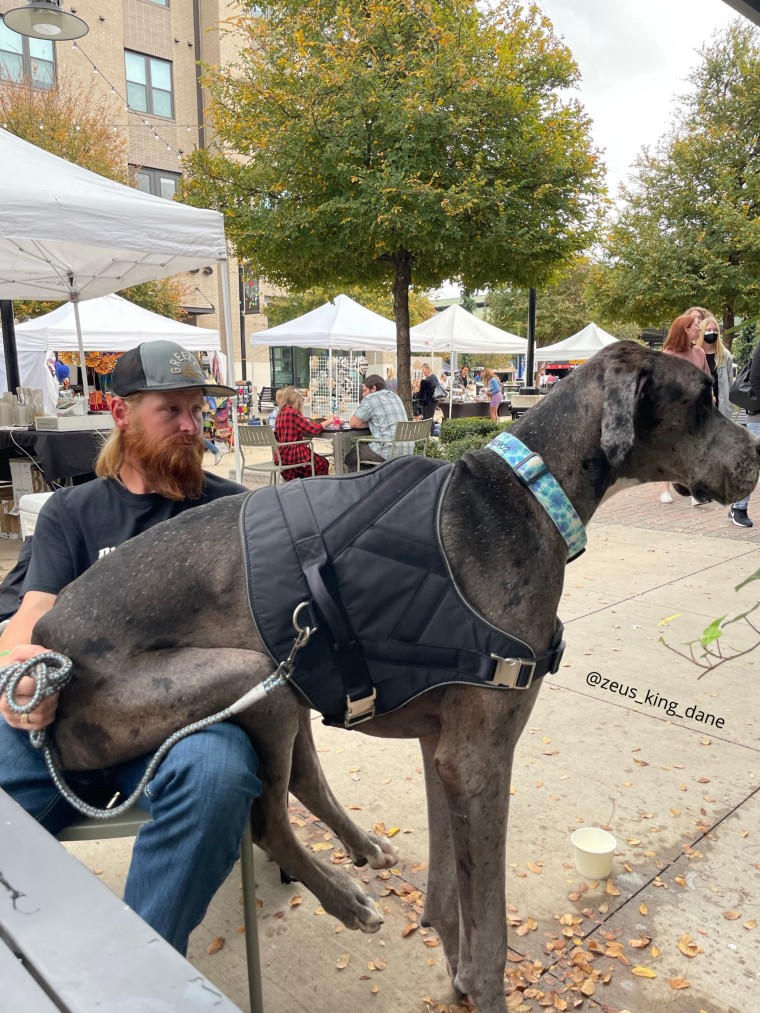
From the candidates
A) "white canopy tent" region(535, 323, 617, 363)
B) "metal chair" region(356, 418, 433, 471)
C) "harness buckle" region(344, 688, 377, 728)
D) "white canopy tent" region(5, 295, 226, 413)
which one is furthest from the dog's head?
"white canopy tent" region(535, 323, 617, 363)

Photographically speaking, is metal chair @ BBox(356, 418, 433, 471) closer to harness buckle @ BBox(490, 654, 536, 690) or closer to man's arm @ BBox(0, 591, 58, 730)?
man's arm @ BBox(0, 591, 58, 730)

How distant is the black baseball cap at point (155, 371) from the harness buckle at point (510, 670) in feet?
4.67

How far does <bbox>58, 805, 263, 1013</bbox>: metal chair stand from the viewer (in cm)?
179

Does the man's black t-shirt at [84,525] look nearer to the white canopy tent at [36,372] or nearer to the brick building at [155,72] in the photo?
the white canopy tent at [36,372]

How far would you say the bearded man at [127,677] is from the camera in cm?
161

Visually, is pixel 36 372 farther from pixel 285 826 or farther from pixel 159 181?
pixel 159 181

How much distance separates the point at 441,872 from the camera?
2119 mm

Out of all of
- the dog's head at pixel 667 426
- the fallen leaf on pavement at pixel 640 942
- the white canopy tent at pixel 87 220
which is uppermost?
the white canopy tent at pixel 87 220

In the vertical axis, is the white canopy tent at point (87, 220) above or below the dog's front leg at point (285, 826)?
above

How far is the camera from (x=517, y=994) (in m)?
2.09

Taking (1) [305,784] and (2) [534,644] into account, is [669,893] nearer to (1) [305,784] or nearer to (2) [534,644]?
(1) [305,784]

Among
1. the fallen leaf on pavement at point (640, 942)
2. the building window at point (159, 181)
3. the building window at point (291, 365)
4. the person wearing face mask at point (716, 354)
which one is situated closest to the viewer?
the fallen leaf on pavement at point (640, 942)

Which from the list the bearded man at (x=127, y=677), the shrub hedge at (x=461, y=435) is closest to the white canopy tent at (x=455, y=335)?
the shrub hedge at (x=461, y=435)

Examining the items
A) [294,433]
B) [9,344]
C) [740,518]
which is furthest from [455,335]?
[740,518]
